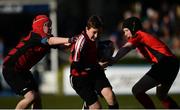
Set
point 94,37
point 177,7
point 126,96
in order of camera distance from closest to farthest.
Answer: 1. point 94,37
2. point 126,96
3. point 177,7

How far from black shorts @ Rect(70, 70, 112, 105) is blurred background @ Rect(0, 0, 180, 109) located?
572cm

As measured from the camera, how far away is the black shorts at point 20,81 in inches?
548

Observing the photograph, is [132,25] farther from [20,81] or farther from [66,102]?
[66,102]

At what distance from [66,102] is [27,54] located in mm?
7536

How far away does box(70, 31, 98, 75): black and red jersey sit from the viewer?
13.2 meters

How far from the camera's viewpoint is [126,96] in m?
23.0

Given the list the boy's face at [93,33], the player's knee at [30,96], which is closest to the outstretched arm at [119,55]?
the boy's face at [93,33]

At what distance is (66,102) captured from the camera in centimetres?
2131

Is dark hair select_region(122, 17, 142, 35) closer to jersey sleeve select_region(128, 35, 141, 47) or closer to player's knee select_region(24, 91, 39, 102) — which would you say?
jersey sleeve select_region(128, 35, 141, 47)

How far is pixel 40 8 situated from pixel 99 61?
12.1 meters

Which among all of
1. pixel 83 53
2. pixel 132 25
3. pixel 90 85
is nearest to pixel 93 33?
pixel 83 53

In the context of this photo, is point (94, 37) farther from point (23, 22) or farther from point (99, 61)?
point (23, 22)

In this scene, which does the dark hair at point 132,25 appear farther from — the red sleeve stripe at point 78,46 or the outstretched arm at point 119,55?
the red sleeve stripe at point 78,46

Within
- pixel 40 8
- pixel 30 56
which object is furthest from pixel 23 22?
pixel 30 56
